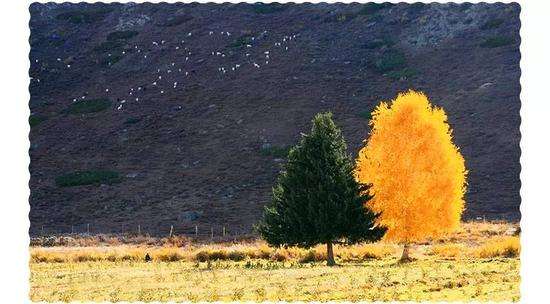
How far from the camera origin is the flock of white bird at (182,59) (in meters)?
65.6

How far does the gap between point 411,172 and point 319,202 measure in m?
3.76

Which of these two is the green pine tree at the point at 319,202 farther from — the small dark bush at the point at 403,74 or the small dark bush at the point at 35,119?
the small dark bush at the point at 403,74

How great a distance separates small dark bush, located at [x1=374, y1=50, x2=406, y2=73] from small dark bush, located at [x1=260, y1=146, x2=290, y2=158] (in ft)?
43.4

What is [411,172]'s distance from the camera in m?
29.1

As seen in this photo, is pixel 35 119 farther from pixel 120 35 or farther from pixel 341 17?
pixel 341 17

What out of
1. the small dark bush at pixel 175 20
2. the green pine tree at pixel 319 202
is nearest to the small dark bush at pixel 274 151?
the small dark bush at pixel 175 20

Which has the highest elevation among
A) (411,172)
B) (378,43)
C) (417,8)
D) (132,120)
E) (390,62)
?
(417,8)

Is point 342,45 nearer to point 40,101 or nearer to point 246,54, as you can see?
point 246,54

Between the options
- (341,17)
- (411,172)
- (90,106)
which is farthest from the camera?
(341,17)

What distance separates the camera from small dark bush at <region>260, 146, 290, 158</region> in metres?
56.4

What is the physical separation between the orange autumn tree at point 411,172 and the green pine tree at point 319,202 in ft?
2.90

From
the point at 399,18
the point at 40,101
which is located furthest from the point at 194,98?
the point at 399,18

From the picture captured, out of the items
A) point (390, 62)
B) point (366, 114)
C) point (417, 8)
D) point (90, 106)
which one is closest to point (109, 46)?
point (90, 106)

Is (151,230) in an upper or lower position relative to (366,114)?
lower
